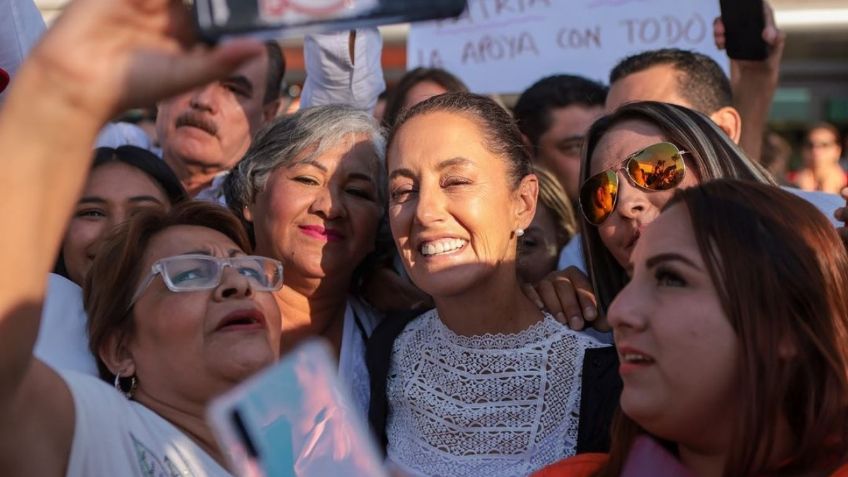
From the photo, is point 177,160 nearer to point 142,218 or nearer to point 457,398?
point 142,218

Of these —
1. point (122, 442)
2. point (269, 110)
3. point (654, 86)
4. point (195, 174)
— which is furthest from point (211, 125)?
point (122, 442)

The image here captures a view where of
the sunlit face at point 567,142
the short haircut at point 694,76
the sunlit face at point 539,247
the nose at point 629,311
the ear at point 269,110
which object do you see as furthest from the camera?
A: the ear at point 269,110

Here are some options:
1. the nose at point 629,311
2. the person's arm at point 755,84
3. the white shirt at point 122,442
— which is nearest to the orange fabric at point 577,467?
the nose at point 629,311

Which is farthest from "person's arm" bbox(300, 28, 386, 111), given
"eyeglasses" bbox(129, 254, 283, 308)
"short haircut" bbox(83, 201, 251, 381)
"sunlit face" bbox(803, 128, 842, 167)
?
"sunlit face" bbox(803, 128, 842, 167)

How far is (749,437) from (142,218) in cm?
163

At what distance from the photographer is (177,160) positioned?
469cm

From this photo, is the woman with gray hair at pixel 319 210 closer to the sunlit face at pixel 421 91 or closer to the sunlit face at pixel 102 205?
the sunlit face at pixel 102 205

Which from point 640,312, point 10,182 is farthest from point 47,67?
point 640,312

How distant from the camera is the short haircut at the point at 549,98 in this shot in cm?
473

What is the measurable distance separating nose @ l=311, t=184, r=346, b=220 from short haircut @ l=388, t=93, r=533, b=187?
0.33m

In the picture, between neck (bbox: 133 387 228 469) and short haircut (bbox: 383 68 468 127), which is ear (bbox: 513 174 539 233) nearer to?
neck (bbox: 133 387 228 469)

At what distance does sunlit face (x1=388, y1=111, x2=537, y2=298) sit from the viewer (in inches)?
117

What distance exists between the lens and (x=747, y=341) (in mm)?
1996

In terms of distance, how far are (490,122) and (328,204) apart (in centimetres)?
60
